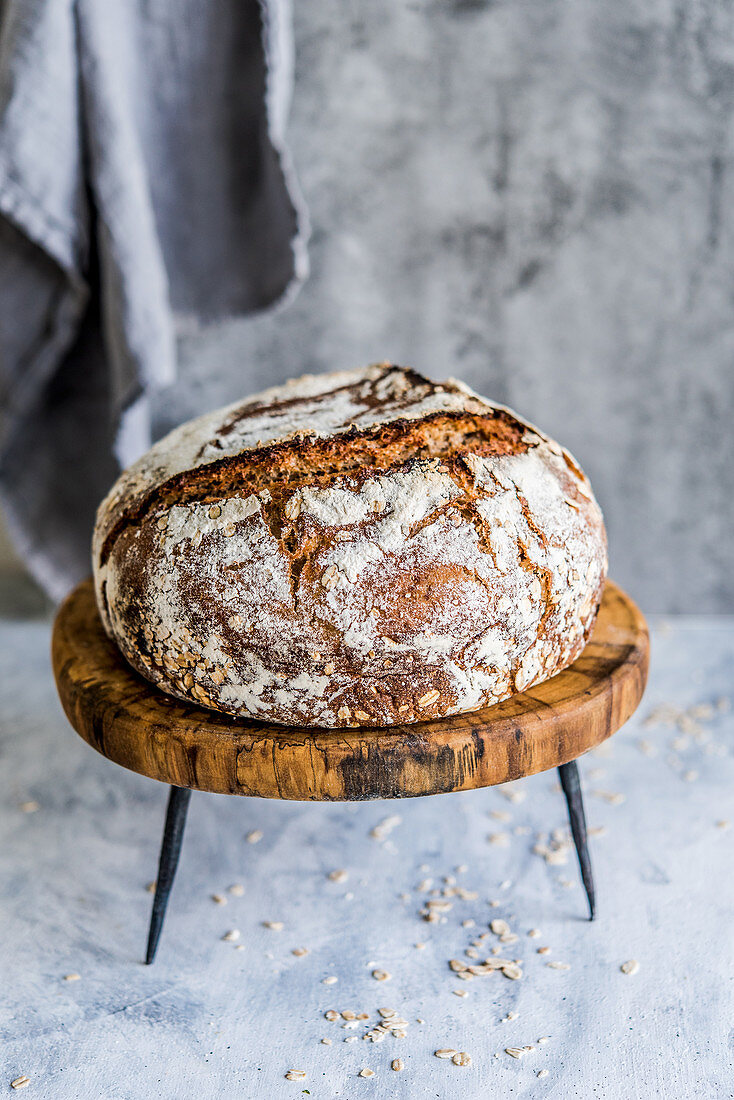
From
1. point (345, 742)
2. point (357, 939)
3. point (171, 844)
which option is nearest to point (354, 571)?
point (345, 742)

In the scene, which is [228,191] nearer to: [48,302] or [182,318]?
[182,318]

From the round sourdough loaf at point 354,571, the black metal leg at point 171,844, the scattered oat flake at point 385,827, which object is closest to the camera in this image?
the round sourdough loaf at point 354,571

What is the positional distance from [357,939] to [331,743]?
0.40 meters

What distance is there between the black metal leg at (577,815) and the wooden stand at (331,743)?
0.02m

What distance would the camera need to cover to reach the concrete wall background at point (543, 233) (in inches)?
71.8

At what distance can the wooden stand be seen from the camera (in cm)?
103

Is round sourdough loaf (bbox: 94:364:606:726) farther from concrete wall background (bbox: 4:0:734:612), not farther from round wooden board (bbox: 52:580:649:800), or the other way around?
concrete wall background (bbox: 4:0:734:612)

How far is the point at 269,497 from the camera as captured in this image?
1.08 m

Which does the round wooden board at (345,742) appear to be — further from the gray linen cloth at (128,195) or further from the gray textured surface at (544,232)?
the gray textured surface at (544,232)

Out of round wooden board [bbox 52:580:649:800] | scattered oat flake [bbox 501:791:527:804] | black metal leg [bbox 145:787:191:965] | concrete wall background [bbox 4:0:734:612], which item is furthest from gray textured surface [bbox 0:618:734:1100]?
concrete wall background [bbox 4:0:734:612]

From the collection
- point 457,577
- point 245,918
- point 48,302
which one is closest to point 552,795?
point 245,918

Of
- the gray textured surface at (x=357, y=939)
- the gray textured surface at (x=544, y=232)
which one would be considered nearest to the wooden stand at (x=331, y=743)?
the gray textured surface at (x=357, y=939)

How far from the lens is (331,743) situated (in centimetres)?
104

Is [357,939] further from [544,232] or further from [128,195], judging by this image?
[544,232]
